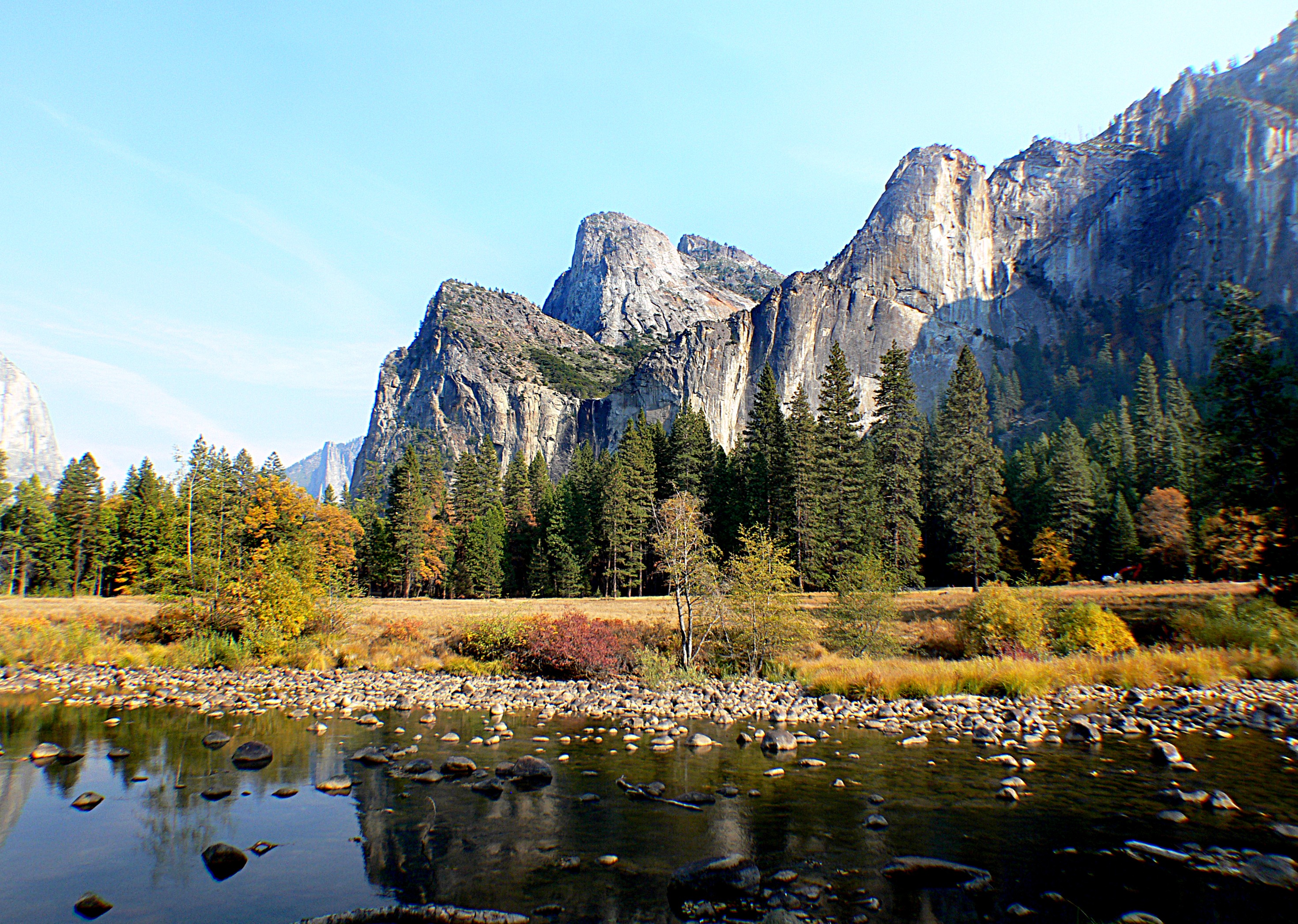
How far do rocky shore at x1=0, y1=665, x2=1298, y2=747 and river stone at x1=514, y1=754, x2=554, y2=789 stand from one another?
4741 mm

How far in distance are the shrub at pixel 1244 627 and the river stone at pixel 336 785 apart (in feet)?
83.6

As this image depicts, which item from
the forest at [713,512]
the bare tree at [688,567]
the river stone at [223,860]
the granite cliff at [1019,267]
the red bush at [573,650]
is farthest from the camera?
the granite cliff at [1019,267]

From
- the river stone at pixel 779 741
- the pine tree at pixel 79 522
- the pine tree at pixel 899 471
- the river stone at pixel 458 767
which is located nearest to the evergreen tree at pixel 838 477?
the pine tree at pixel 899 471

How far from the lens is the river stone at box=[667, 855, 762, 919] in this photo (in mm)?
7684

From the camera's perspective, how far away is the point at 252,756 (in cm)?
1409

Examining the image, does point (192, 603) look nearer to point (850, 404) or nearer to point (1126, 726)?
point (1126, 726)

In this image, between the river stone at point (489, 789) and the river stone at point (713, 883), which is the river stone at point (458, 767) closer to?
the river stone at point (489, 789)

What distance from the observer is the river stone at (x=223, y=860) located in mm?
8742

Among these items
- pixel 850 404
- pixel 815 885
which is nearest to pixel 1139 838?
pixel 815 885

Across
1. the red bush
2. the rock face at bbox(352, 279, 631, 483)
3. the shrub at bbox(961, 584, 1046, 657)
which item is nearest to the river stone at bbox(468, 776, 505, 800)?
the red bush

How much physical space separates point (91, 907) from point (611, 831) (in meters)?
6.36

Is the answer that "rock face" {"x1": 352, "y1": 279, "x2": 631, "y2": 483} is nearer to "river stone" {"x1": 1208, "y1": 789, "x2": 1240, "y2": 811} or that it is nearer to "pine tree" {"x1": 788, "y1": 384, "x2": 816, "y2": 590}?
"pine tree" {"x1": 788, "y1": 384, "x2": 816, "y2": 590}

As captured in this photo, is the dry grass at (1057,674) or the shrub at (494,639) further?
the shrub at (494,639)

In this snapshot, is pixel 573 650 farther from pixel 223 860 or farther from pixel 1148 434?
pixel 1148 434
